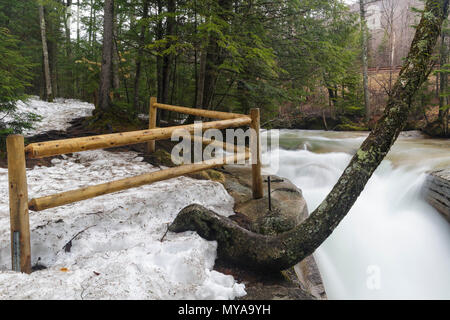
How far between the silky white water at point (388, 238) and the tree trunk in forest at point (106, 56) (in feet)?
17.1

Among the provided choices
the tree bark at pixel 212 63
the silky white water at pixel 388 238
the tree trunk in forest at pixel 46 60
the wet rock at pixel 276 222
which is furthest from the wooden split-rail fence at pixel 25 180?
the tree trunk in forest at pixel 46 60

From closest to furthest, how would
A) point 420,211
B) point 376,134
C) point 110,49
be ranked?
point 376,134 → point 420,211 → point 110,49

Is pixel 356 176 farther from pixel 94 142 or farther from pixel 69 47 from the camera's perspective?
pixel 69 47

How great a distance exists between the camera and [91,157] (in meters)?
5.38

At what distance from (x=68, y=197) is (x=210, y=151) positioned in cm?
419

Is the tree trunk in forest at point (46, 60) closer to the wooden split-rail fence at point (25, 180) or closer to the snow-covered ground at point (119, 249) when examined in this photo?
the snow-covered ground at point (119, 249)

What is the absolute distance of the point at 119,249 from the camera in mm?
2658

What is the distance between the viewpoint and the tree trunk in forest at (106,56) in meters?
6.94

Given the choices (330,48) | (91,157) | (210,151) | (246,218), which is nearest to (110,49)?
(91,157)

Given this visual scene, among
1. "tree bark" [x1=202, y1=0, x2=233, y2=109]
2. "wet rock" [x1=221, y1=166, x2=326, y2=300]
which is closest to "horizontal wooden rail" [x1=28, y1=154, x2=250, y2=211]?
"wet rock" [x1=221, y1=166, x2=326, y2=300]

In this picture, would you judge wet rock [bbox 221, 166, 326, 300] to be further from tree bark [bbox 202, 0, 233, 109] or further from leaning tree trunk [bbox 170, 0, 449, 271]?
tree bark [bbox 202, 0, 233, 109]

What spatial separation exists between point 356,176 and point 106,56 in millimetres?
7062

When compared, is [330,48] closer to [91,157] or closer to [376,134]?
[376,134]

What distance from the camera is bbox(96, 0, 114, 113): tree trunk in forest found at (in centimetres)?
694
